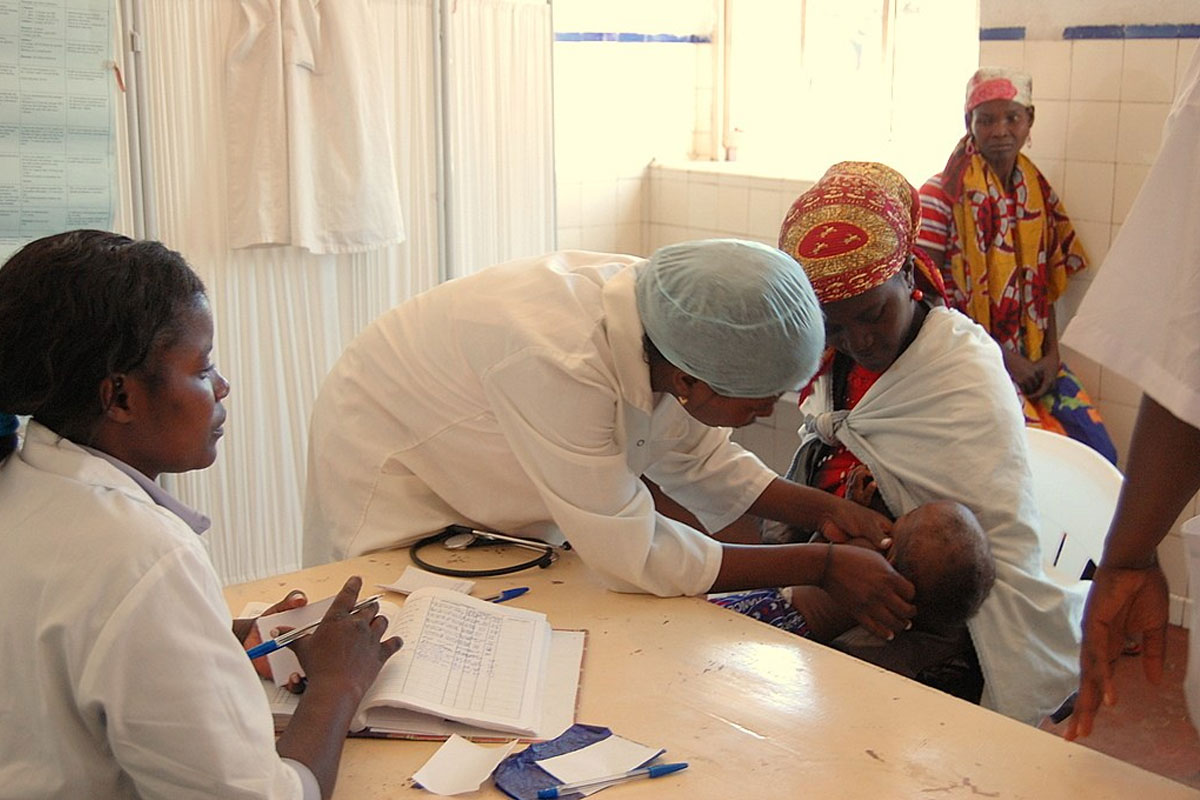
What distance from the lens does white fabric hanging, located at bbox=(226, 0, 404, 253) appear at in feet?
12.1

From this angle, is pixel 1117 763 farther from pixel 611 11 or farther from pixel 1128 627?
pixel 611 11

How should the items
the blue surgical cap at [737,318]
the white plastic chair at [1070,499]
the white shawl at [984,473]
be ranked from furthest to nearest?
1. the white plastic chair at [1070,499]
2. the white shawl at [984,473]
3. the blue surgical cap at [737,318]

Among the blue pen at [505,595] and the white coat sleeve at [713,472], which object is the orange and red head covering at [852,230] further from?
the blue pen at [505,595]

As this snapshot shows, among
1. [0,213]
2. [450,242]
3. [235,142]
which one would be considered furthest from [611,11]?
[0,213]

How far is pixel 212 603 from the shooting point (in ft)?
3.93

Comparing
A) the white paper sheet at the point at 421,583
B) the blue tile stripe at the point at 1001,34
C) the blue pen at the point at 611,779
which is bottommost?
the blue pen at the point at 611,779

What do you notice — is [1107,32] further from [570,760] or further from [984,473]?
[570,760]

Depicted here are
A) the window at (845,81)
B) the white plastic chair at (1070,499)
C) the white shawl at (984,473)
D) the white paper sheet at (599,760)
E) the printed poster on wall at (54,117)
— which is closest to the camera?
the white paper sheet at (599,760)

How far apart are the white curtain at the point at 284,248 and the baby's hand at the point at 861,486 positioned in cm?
216

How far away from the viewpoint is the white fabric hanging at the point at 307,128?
12.1ft

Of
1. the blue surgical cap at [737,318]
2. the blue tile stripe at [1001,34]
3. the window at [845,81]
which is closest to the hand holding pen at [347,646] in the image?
the blue surgical cap at [737,318]

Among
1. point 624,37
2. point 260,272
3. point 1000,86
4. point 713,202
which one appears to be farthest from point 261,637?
point 624,37

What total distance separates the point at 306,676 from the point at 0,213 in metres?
2.29

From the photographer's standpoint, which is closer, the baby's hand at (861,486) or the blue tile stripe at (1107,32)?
the baby's hand at (861,486)
